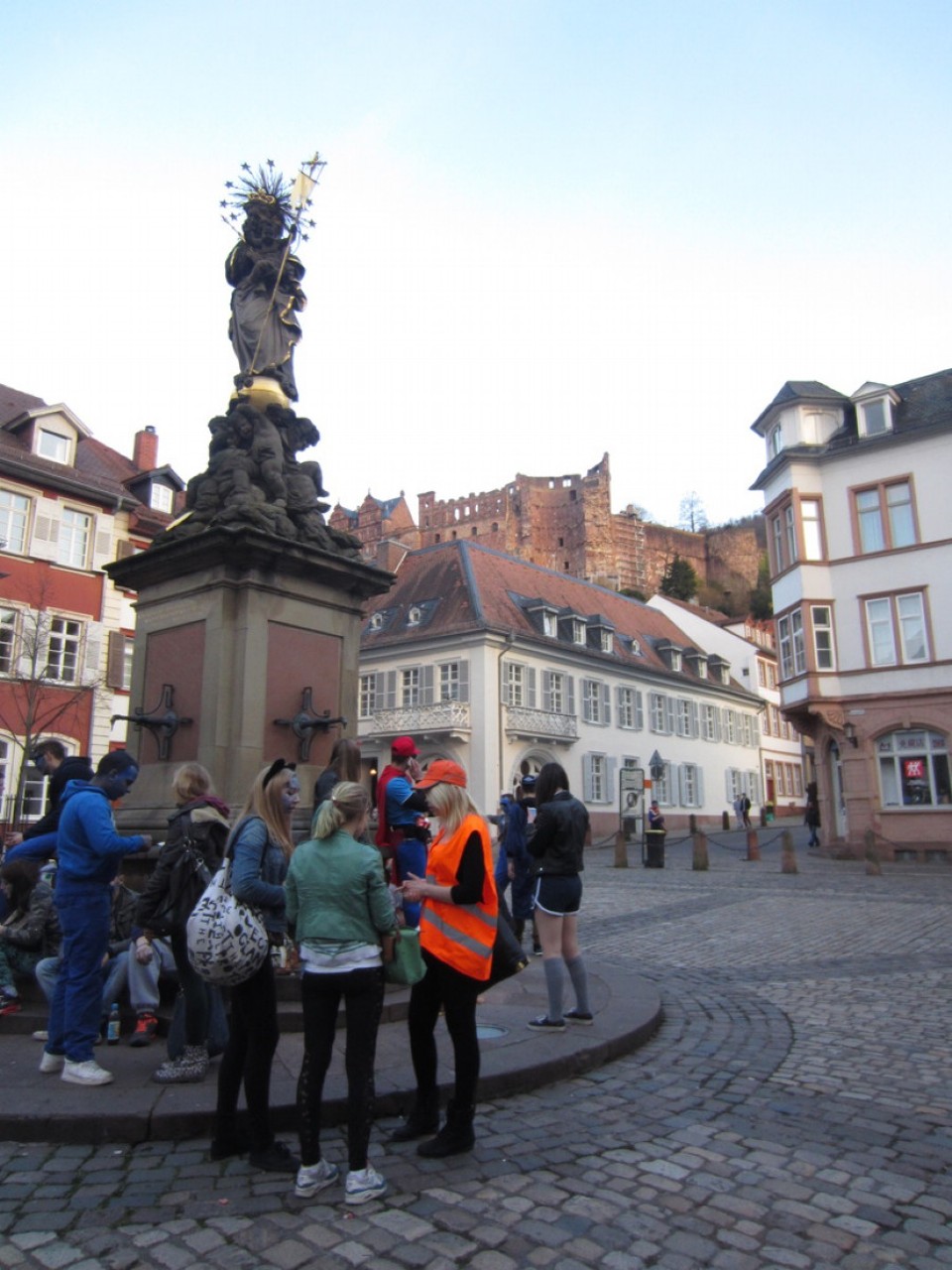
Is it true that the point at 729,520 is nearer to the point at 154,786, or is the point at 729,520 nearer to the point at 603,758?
the point at 603,758

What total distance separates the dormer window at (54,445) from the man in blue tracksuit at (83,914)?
2710cm

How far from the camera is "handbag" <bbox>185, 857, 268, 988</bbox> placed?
3.80m

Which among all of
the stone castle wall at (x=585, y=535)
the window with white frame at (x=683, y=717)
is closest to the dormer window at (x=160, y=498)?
the window with white frame at (x=683, y=717)

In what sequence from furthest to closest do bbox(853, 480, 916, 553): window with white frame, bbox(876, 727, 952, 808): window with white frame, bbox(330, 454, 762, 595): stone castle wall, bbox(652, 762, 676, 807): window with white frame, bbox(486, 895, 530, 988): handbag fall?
bbox(330, 454, 762, 595): stone castle wall < bbox(652, 762, 676, 807): window with white frame < bbox(853, 480, 916, 553): window with white frame < bbox(876, 727, 952, 808): window with white frame < bbox(486, 895, 530, 988): handbag

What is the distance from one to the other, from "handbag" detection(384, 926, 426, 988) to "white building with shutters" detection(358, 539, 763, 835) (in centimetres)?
2529

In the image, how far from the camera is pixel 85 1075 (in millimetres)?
4574

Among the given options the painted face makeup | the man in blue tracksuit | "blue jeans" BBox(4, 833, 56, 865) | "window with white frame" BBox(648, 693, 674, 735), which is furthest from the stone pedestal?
"window with white frame" BBox(648, 693, 674, 735)

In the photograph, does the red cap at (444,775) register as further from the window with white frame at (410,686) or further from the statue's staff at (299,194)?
the window with white frame at (410,686)

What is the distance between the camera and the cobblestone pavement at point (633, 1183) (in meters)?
3.23

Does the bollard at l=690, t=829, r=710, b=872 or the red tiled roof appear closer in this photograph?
the bollard at l=690, t=829, r=710, b=872

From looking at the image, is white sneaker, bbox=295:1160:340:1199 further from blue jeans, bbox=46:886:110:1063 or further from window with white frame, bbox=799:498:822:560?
window with white frame, bbox=799:498:822:560

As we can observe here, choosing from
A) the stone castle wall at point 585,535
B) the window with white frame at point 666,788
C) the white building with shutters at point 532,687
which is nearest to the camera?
the white building with shutters at point 532,687

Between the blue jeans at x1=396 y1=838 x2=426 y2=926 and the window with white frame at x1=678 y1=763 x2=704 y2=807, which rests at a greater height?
the window with white frame at x1=678 y1=763 x2=704 y2=807

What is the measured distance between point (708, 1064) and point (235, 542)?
5.10m
